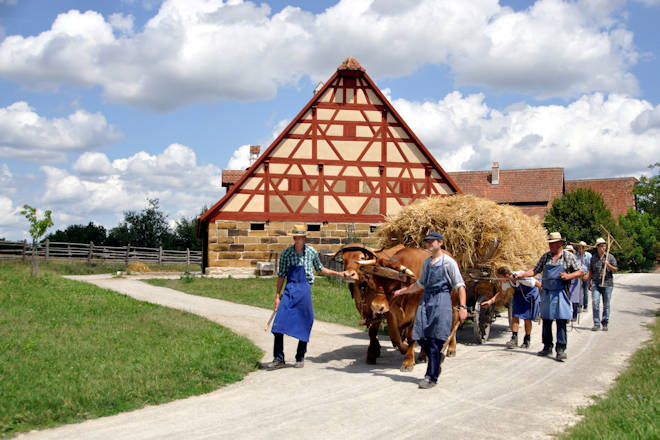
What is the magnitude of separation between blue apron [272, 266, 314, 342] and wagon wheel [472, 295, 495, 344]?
3.56 m

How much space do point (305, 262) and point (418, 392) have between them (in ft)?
8.41

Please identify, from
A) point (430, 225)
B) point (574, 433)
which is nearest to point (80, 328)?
point (430, 225)

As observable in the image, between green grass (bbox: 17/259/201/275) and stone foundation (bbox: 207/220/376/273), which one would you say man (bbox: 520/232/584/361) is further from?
green grass (bbox: 17/259/201/275)

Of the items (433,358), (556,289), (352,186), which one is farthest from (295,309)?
(352,186)

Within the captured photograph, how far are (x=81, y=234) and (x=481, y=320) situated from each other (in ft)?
212

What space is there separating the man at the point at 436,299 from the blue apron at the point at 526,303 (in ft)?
11.8

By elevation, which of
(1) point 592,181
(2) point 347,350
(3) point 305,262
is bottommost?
(2) point 347,350

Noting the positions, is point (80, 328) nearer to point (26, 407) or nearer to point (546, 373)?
point (26, 407)

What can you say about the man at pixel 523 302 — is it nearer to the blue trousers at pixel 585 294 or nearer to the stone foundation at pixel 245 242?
the blue trousers at pixel 585 294

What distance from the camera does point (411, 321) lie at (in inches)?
329

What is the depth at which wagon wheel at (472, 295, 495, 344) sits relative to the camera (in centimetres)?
1066

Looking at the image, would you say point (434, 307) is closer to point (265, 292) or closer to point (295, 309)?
point (295, 309)

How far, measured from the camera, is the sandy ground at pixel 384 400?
5.44 m

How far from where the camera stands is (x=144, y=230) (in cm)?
6194
